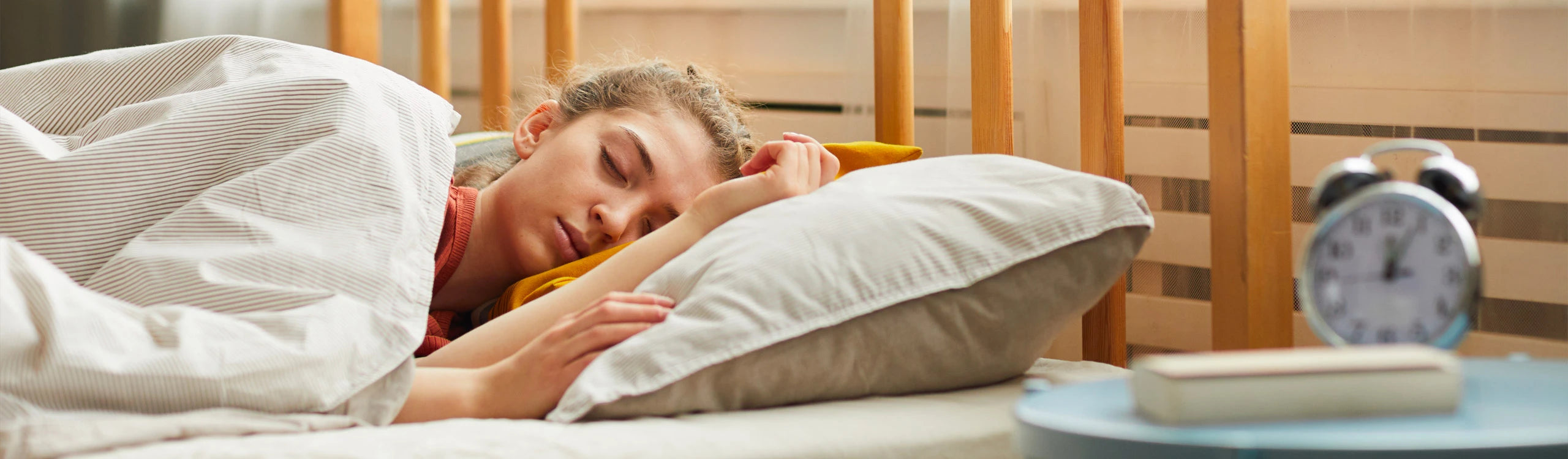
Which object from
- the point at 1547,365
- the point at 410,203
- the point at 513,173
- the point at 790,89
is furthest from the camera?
the point at 790,89

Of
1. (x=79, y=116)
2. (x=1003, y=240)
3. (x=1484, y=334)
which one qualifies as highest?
(x=79, y=116)

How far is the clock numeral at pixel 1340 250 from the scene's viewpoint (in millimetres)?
553

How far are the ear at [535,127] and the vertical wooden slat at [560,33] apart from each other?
510 mm

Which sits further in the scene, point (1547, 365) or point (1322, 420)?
point (1547, 365)

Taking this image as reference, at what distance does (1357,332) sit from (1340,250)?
0.04 meters

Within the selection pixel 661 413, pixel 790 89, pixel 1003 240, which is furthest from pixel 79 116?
pixel 790 89

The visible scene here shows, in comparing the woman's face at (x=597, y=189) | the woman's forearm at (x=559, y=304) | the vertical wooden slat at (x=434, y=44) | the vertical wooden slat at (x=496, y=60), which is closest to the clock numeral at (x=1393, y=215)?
the woman's forearm at (x=559, y=304)

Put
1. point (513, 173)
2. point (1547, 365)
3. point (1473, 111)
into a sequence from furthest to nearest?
point (513, 173)
point (1473, 111)
point (1547, 365)

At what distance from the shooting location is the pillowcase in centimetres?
75

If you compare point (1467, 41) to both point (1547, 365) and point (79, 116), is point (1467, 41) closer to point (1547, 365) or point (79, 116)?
point (1547, 365)

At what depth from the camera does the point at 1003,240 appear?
A: 0.81m

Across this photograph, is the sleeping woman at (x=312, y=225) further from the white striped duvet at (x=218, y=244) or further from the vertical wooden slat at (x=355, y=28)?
the vertical wooden slat at (x=355, y=28)

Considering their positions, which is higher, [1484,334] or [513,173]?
[513,173]

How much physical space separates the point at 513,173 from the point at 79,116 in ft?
1.28
